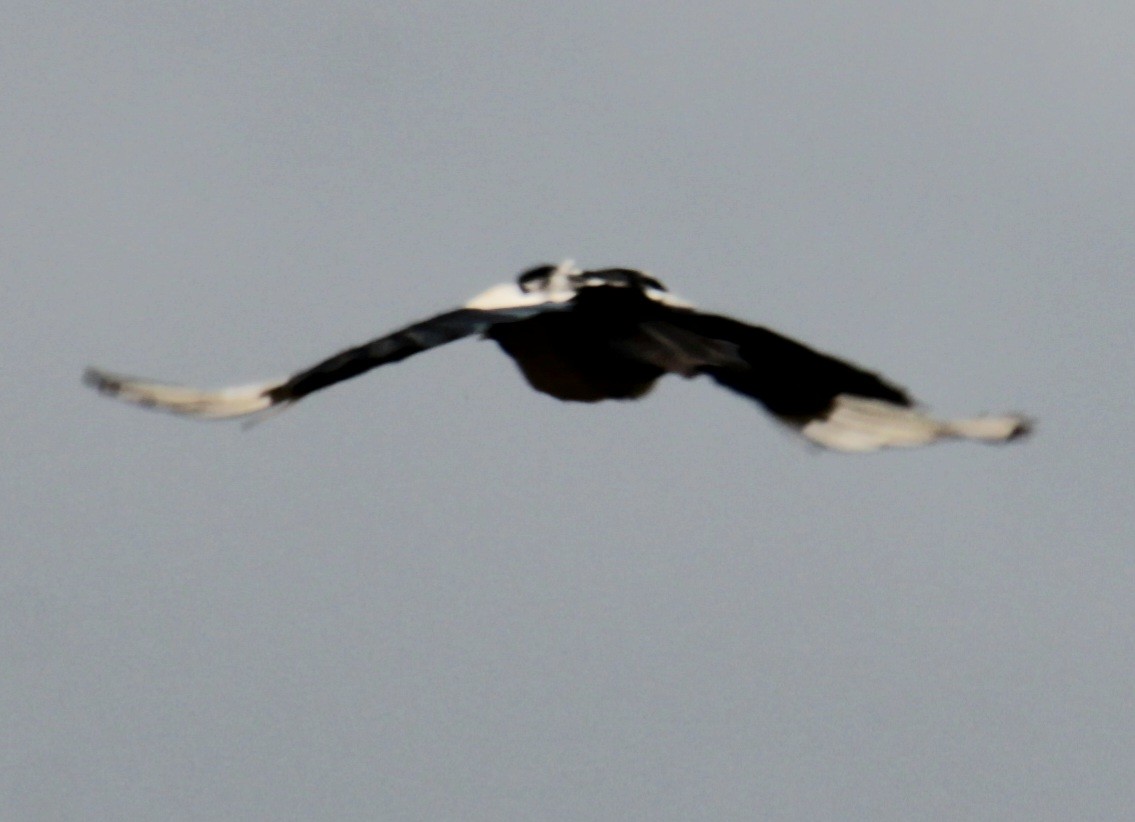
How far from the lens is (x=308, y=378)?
34.9 feet

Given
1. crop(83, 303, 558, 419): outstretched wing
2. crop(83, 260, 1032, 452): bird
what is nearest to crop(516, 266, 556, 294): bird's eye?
crop(83, 260, 1032, 452): bird

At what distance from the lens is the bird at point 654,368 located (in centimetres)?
1093

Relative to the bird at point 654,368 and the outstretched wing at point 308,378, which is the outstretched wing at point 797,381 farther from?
the outstretched wing at point 308,378

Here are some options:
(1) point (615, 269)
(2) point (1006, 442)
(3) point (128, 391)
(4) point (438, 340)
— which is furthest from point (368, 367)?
(2) point (1006, 442)

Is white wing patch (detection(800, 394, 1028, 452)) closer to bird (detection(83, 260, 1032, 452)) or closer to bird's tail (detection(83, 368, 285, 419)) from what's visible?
bird (detection(83, 260, 1032, 452))

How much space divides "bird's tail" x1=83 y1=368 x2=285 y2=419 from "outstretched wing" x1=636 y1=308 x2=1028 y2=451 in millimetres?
1800

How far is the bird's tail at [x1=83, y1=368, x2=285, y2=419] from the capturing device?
1084cm

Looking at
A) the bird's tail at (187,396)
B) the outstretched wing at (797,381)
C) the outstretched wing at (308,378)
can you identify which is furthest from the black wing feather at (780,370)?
the bird's tail at (187,396)

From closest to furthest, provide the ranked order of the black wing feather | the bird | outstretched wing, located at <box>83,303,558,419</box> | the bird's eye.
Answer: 1. outstretched wing, located at <box>83,303,558,419</box>
2. the bird
3. the black wing feather
4. the bird's eye

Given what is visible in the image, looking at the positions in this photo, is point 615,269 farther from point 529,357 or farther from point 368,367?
point 368,367

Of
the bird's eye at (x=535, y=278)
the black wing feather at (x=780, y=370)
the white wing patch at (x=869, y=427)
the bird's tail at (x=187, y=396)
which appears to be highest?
the bird's eye at (x=535, y=278)

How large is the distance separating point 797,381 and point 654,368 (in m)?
0.69

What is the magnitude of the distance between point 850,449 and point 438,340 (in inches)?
82.1

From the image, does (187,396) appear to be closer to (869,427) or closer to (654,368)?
(654,368)
